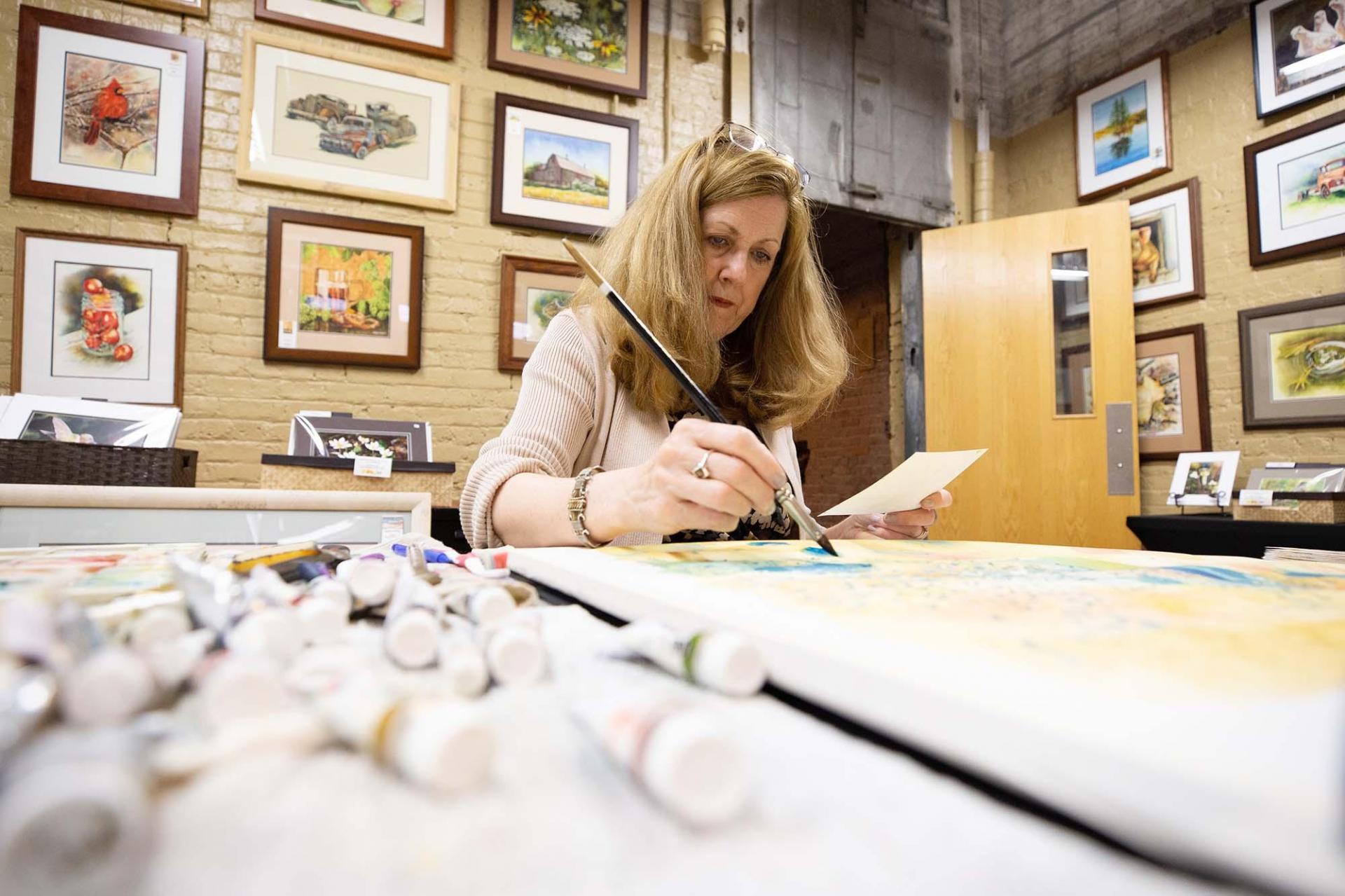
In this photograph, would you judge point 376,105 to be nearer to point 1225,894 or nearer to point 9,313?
point 9,313

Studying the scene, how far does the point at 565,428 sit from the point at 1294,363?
2749mm

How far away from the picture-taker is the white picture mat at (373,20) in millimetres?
2311

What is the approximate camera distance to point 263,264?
2.27 meters

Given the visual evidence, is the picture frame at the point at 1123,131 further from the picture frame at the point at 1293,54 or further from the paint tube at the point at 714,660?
the paint tube at the point at 714,660

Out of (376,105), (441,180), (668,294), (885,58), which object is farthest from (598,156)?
(668,294)

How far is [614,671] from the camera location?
32 centimetres

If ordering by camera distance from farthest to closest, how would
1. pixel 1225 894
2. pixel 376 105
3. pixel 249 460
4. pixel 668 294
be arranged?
pixel 376 105 < pixel 249 460 < pixel 668 294 < pixel 1225 894

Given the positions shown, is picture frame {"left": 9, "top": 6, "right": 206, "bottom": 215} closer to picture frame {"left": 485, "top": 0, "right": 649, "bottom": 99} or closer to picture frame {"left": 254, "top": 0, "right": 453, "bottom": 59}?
picture frame {"left": 254, "top": 0, "right": 453, "bottom": 59}

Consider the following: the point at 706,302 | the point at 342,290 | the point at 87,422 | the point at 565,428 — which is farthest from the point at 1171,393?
the point at 87,422

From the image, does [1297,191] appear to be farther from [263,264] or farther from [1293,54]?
[263,264]

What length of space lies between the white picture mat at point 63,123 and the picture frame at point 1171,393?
3.54 m

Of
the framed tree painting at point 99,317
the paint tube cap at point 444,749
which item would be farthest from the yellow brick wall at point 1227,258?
the framed tree painting at point 99,317

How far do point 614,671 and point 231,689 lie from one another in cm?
15

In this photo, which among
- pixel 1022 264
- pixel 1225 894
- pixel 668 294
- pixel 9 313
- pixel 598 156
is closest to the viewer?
pixel 1225 894
